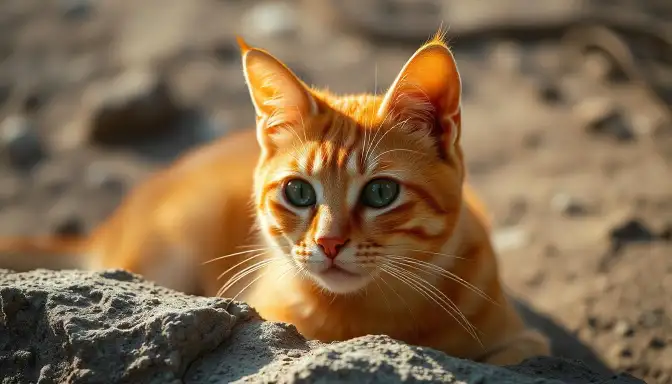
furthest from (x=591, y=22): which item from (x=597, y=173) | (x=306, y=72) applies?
(x=306, y=72)

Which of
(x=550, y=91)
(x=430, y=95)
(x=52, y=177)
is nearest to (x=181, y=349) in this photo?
(x=430, y=95)

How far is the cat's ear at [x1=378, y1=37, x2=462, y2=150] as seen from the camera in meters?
2.23

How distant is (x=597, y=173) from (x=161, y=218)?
8.45 feet

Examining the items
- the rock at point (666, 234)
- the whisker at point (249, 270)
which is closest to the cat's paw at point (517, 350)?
the whisker at point (249, 270)

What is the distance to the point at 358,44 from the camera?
20.4ft

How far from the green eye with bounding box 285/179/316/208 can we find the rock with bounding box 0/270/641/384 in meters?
0.36

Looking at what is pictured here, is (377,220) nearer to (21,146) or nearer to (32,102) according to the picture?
(21,146)

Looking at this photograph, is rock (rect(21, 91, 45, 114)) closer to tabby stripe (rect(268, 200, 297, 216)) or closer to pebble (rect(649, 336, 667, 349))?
tabby stripe (rect(268, 200, 297, 216))

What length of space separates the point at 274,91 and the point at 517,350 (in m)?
1.19

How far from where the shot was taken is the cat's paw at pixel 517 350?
2494 millimetres

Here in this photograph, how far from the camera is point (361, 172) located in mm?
2234

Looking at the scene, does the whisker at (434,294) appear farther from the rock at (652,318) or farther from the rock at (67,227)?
the rock at (67,227)

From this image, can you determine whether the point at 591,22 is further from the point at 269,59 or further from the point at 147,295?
the point at 147,295

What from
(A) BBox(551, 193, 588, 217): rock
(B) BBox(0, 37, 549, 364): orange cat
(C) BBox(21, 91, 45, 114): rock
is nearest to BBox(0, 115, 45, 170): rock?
(C) BBox(21, 91, 45, 114): rock
